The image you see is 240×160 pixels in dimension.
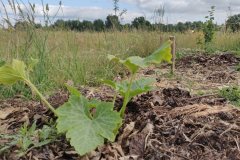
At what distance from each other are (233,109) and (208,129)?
0.42 metres

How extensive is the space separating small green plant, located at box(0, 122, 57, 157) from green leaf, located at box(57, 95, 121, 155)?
20cm

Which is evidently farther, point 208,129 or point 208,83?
point 208,83

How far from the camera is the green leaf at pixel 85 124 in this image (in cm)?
187

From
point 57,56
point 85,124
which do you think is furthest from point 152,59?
point 57,56

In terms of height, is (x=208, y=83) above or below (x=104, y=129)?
below

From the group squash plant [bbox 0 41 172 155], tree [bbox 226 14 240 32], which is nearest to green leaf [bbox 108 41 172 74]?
squash plant [bbox 0 41 172 155]

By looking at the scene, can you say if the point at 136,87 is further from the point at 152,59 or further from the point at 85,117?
the point at 85,117

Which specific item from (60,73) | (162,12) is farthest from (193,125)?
(162,12)

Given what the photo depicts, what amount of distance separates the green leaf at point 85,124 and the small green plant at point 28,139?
204 millimetres

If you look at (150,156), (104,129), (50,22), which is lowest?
(150,156)

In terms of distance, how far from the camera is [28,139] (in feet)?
6.76

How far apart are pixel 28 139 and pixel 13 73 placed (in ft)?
1.13

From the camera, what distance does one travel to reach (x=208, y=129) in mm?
2234

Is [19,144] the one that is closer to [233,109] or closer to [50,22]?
[233,109]
